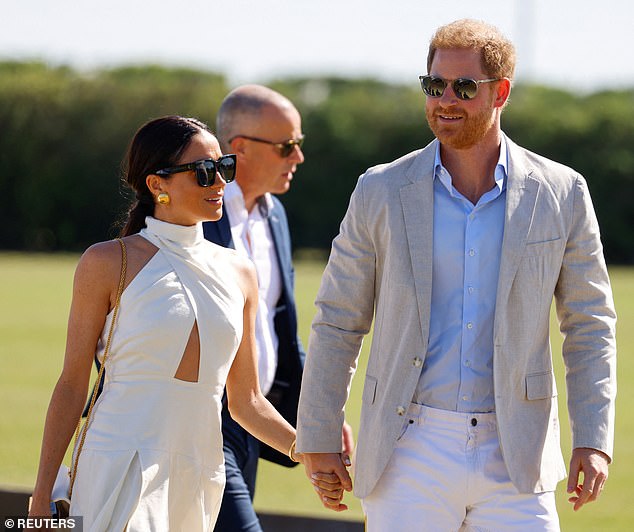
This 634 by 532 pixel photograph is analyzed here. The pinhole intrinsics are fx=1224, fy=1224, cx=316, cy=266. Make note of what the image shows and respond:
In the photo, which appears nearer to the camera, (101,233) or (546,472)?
(546,472)

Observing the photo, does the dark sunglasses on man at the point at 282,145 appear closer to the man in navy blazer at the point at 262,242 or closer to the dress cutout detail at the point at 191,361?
the man in navy blazer at the point at 262,242

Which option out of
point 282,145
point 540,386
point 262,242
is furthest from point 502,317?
point 282,145

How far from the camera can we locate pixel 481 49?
3783 millimetres

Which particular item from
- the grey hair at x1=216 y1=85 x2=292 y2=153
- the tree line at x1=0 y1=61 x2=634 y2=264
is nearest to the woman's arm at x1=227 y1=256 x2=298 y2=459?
the grey hair at x1=216 y1=85 x2=292 y2=153

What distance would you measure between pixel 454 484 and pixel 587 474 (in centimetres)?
41

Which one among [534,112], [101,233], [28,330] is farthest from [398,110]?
[28,330]

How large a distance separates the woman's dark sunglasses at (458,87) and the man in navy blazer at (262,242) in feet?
4.96

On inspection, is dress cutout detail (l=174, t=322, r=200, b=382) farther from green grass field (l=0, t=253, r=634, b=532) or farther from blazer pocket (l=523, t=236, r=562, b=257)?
green grass field (l=0, t=253, r=634, b=532)

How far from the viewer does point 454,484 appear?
358 centimetres

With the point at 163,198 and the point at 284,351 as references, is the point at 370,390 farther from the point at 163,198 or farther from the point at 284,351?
the point at 284,351

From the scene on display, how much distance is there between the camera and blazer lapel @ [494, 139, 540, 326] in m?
3.62

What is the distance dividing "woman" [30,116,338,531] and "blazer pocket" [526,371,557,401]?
931 millimetres

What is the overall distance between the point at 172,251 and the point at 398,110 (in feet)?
126

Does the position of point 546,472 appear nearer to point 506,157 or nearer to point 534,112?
point 506,157
